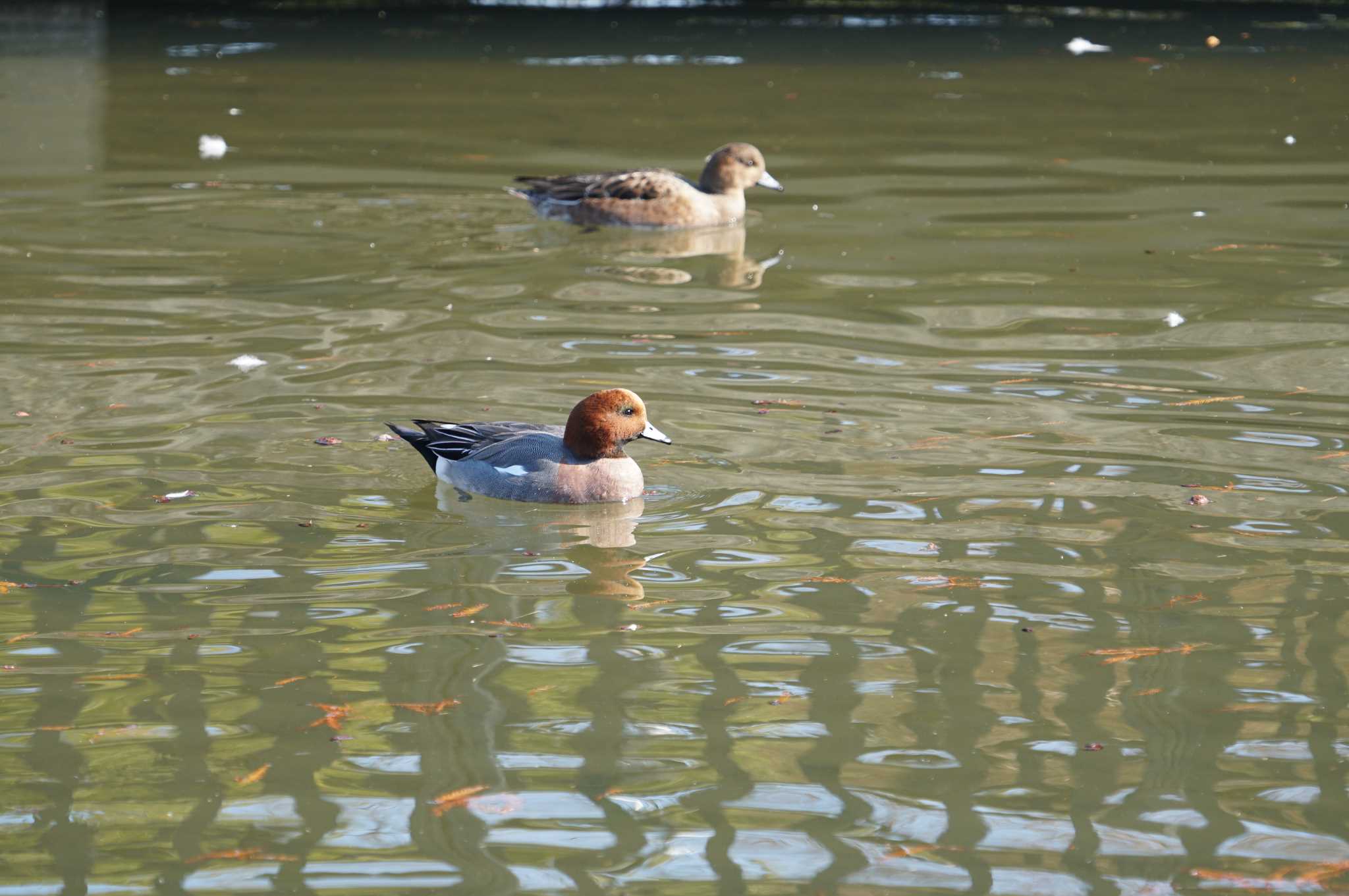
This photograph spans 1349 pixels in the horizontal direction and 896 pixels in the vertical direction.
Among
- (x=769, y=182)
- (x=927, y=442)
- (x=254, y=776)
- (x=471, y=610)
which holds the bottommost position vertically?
(x=254, y=776)

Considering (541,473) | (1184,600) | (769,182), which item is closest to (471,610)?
(541,473)

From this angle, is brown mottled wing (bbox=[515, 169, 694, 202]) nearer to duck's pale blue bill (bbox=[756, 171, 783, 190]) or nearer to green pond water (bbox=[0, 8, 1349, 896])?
green pond water (bbox=[0, 8, 1349, 896])

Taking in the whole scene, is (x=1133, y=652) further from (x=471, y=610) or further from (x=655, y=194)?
(x=655, y=194)

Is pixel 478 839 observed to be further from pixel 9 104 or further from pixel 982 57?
pixel 982 57

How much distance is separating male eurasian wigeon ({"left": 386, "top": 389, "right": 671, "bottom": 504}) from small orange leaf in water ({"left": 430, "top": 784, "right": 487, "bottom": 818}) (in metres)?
2.56

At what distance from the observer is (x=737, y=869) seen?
4578 mm

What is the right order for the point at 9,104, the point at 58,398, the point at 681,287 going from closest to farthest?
the point at 58,398 → the point at 681,287 → the point at 9,104

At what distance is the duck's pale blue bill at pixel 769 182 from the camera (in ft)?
42.1

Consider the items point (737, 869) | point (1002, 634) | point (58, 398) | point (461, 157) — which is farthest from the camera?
point (461, 157)

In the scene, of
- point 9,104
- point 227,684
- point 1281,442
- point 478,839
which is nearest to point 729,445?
point 1281,442

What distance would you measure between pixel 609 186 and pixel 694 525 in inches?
223

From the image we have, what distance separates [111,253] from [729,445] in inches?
206

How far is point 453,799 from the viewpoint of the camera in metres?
4.90

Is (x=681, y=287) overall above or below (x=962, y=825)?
above
